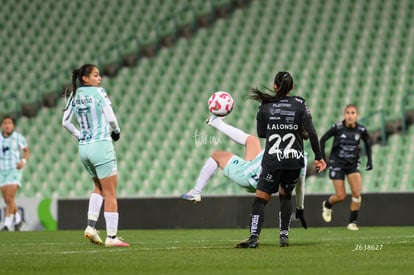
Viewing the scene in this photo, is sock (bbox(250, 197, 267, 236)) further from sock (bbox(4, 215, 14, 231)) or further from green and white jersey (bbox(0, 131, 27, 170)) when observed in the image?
green and white jersey (bbox(0, 131, 27, 170))

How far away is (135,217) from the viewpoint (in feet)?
53.8

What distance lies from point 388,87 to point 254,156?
→ 865 centimetres

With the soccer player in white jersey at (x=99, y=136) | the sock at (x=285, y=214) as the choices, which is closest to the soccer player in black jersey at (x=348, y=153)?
the sock at (x=285, y=214)

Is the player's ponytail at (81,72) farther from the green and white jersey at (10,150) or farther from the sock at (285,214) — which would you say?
the green and white jersey at (10,150)

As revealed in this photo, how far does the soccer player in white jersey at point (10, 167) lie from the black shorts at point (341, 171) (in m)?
5.06

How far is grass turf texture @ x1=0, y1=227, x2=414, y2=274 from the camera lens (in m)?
7.12

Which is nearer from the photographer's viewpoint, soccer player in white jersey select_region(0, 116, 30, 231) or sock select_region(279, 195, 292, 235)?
sock select_region(279, 195, 292, 235)

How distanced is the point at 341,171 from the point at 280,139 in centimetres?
552

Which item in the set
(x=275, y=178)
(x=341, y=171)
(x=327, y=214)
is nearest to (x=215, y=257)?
(x=275, y=178)

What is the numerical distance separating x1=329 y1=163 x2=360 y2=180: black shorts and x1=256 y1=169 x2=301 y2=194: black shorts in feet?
17.3

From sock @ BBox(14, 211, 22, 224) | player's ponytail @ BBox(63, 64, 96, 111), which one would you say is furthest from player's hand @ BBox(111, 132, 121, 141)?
sock @ BBox(14, 211, 22, 224)

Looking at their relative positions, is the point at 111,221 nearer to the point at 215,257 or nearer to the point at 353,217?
the point at 215,257

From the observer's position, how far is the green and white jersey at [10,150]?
16125mm

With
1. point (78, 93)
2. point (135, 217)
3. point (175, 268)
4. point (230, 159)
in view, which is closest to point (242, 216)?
point (135, 217)
